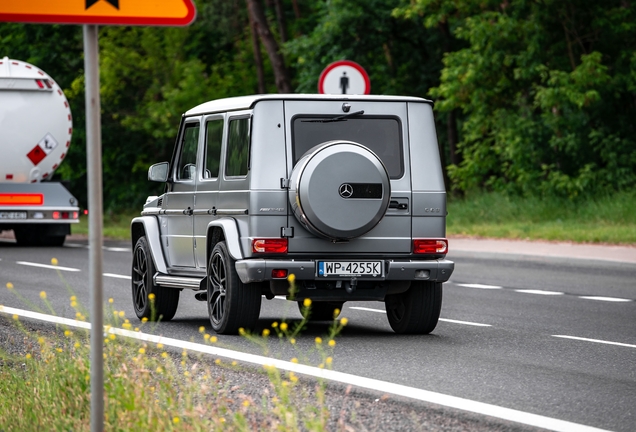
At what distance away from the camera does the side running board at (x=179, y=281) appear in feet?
35.8

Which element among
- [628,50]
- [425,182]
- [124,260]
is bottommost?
[124,260]

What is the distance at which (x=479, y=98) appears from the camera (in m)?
30.3

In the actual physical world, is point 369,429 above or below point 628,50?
below

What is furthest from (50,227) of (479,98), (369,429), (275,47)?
(369,429)

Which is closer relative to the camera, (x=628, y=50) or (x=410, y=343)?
(x=410, y=343)

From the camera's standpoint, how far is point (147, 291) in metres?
11.8

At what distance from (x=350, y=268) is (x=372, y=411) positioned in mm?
3409

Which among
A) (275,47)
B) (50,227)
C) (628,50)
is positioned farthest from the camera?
(275,47)

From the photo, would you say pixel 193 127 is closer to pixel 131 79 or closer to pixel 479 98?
pixel 479 98

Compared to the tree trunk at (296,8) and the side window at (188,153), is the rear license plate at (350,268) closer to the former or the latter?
the side window at (188,153)

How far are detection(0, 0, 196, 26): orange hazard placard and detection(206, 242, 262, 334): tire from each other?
491 centimetres

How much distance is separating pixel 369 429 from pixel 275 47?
31.4 meters

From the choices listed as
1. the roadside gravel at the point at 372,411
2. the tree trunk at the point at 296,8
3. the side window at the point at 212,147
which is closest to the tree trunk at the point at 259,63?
the tree trunk at the point at 296,8

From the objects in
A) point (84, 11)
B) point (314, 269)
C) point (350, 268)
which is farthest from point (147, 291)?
point (84, 11)
